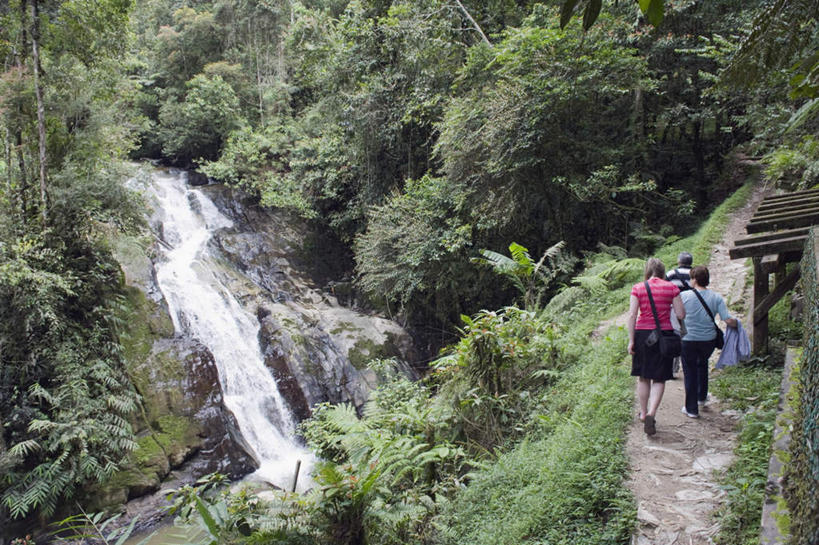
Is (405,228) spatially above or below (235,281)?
above

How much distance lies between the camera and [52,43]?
31.9 feet

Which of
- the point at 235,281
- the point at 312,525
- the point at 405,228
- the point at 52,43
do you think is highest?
the point at 52,43

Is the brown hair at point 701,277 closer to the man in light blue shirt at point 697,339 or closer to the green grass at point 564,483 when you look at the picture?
the man in light blue shirt at point 697,339

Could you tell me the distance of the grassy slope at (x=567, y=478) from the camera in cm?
343

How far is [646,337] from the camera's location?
4312 millimetres

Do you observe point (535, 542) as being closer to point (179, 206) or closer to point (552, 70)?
point (552, 70)

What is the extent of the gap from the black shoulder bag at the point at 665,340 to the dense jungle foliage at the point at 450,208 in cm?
88

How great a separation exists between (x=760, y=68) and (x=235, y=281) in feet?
→ 45.0

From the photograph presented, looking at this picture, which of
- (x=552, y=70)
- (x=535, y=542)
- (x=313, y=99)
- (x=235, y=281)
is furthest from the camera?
(x=313, y=99)

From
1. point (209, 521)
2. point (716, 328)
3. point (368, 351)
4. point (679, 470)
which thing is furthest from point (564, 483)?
point (368, 351)

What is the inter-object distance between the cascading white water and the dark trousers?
750 centimetres

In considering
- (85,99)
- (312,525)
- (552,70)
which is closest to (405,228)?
(552,70)

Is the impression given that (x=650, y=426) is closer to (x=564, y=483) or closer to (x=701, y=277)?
(x=564, y=483)

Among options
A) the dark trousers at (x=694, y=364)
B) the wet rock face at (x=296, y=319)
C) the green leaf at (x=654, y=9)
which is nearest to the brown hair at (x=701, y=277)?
the dark trousers at (x=694, y=364)
